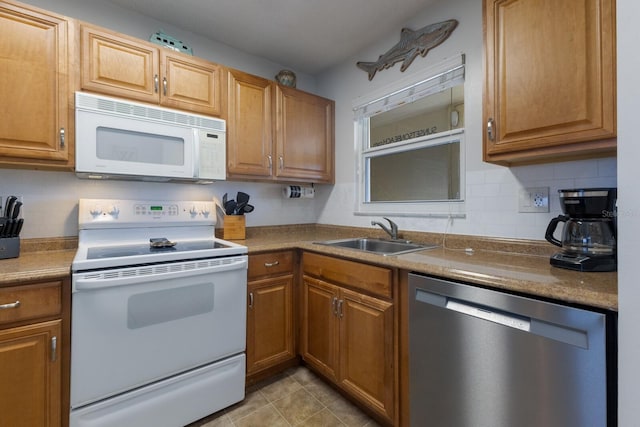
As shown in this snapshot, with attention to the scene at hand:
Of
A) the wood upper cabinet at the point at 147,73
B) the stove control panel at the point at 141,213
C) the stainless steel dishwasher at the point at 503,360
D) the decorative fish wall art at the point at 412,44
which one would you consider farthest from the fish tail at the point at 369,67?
the stainless steel dishwasher at the point at 503,360

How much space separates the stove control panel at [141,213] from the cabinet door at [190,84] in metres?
0.65

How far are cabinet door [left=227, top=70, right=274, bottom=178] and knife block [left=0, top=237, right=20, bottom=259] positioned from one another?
117 centimetres

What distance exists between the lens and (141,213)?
190cm

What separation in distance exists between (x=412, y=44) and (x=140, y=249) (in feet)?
7.26

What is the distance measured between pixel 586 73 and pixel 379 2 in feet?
4.25

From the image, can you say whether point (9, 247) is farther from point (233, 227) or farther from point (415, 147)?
point (415, 147)

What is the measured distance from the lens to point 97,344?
1330mm

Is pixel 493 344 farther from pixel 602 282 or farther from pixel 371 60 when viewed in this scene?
pixel 371 60

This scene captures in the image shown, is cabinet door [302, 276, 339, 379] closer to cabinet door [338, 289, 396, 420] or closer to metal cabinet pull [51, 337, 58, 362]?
cabinet door [338, 289, 396, 420]

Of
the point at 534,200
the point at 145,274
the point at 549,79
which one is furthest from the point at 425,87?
the point at 145,274

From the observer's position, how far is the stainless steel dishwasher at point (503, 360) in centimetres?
85

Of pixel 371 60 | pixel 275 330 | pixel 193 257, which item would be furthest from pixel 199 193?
pixel 371 60

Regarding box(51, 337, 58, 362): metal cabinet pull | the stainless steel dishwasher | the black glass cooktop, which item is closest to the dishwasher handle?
the stainless steel dishwasher

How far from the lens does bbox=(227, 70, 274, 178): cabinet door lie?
6.82ft
